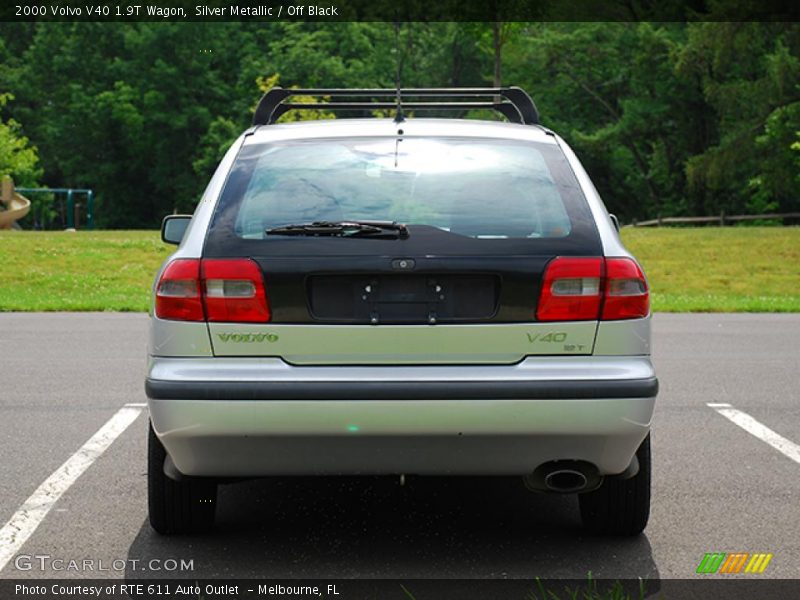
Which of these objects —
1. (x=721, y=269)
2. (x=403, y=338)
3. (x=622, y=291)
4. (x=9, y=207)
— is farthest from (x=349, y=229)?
(x=9, y=207)

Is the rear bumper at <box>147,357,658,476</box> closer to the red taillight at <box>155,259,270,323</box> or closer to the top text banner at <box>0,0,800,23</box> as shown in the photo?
the red taillight at <box>155,259,270,323</box>

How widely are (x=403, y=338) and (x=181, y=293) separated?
80cm

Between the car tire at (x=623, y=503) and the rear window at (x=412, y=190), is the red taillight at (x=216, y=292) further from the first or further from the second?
the car tire at (x=623, y=503)

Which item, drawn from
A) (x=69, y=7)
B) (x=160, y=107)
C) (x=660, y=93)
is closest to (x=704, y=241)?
(x=660, y=93)

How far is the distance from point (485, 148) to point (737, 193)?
6169 centimetres

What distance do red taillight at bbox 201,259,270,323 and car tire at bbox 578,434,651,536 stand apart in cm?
154

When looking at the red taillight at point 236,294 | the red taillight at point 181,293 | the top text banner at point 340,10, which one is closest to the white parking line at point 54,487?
the red taillight at point 181,293

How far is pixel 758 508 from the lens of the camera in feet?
18.7

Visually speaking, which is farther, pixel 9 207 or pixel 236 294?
pixel 9 207

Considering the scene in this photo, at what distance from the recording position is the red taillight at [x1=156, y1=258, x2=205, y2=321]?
461cm

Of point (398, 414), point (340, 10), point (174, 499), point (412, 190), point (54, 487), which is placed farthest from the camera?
point (340, 10)

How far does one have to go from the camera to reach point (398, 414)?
4406 millimetres

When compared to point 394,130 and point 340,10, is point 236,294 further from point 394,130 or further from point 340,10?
point 340,10

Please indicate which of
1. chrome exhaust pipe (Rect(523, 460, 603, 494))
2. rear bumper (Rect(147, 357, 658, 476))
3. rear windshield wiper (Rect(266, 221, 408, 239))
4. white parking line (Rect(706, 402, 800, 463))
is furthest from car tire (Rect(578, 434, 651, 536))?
white parking line (Rect(706, 402, 800, 463))
